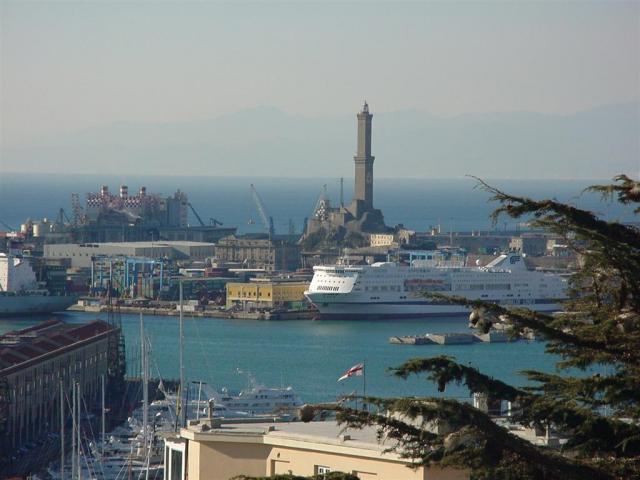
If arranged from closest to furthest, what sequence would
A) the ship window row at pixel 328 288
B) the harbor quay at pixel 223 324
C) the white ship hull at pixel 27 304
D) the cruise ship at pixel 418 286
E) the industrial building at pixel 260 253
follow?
the harbor quay at pixel 223 324
the white ship hull at pixel 27 304
the cruise ship at pixel 418 286
the ship window row at pixel 328 288
the industrial building at pixel 260 253

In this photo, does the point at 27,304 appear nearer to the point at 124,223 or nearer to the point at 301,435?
the point at 124,223

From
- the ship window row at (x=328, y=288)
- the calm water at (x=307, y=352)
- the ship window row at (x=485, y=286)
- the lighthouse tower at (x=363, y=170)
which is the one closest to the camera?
the calm water at (x=307, y=352)

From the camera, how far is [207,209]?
93.9 metres

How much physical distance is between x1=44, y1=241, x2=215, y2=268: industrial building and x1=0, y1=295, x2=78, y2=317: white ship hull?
21.8 feet

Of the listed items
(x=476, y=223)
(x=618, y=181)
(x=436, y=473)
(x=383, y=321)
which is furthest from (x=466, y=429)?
(x=476, y=223)

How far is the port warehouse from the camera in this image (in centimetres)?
1681

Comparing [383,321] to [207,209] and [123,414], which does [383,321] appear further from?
[207,209]

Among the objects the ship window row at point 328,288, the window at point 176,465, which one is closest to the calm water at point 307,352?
the ship window row at point 328,288

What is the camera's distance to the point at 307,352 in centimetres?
2652

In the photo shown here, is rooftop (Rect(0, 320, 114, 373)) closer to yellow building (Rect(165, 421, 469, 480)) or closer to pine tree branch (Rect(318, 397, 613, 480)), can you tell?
yellow building (Rect(165, 421, 469, 480))

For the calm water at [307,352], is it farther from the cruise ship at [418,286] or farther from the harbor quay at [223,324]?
Answer: the cruise ship at [418,286]

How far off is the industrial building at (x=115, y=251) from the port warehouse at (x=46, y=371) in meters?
18.5

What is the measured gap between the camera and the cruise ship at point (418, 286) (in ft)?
116

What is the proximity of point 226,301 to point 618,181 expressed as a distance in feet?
108
